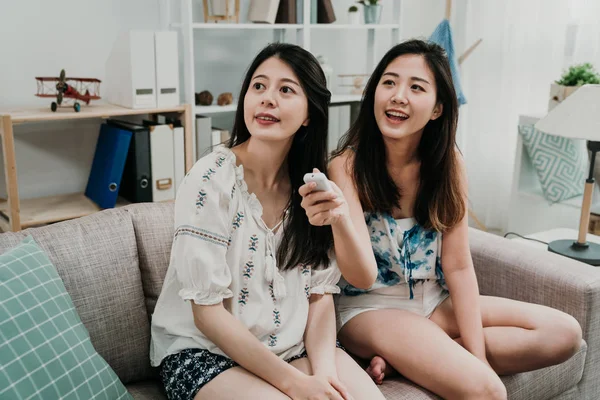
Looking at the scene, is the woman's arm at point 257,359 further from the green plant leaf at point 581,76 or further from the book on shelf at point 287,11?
the green plant leaf at point 581,76

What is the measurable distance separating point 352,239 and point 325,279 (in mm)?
158

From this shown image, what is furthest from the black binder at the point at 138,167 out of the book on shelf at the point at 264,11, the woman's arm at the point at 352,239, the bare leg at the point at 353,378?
the bare leg at the point at 353,378

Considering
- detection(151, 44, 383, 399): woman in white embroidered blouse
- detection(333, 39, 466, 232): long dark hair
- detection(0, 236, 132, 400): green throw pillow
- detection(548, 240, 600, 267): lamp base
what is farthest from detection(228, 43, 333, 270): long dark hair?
detection(548, 240, 600, 267): lamp base

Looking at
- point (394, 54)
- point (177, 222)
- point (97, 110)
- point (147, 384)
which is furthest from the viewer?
point (97, 110)

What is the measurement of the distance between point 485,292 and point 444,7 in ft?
7.73

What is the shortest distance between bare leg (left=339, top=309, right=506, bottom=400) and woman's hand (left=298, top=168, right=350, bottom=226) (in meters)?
0.38

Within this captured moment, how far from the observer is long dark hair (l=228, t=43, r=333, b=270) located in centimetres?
138

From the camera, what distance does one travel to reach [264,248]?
1.37m

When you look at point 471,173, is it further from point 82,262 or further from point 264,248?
point 82,262

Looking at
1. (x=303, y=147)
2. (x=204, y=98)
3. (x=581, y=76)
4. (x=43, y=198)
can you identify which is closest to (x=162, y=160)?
(x=204, y=98)

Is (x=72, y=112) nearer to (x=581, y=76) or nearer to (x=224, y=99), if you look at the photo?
(x=224, y=99)

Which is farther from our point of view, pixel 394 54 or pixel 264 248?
pixel 394 54

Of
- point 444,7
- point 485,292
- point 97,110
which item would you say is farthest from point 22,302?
point 444,7

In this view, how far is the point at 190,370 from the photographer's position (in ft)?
4.09
